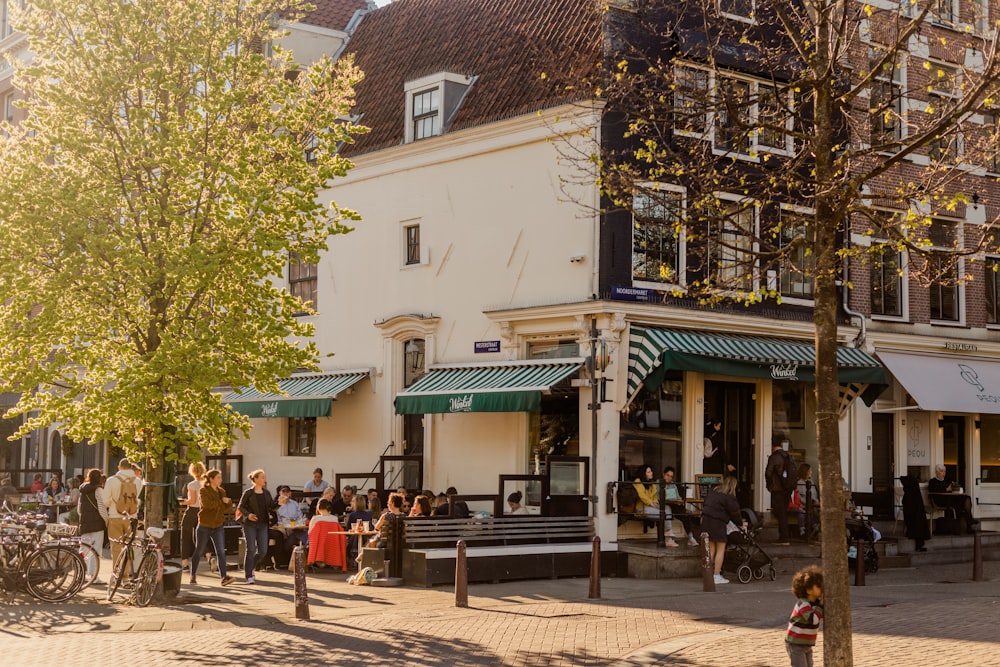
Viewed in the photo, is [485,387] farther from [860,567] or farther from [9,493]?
[9,493]

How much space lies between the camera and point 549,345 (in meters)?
23.3

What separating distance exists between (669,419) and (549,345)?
251cm

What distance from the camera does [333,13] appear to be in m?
31.6

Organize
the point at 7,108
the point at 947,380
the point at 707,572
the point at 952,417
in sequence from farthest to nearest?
the point at 7,108 → the point at 952,417 → the point at 947,380 → the point at 707,572

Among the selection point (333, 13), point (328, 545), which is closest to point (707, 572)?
point (328, 545)

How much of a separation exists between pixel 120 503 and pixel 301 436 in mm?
10308

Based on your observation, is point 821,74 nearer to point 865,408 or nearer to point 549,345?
point 549,345

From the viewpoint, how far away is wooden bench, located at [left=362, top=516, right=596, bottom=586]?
1903 centimetres

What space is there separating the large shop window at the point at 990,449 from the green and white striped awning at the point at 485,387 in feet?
37.1

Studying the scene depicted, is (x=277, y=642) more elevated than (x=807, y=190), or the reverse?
(x=807, y=190)

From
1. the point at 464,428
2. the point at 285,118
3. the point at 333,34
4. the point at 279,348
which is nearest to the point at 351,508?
the point at 464,428

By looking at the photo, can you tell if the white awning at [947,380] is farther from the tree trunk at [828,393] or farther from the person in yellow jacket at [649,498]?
the tree trunk at [828,393]

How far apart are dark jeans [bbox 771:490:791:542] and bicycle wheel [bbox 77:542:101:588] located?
11276mm

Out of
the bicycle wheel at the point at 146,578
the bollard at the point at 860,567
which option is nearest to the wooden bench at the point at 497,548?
the bicycle wheel at the point at 146,578
